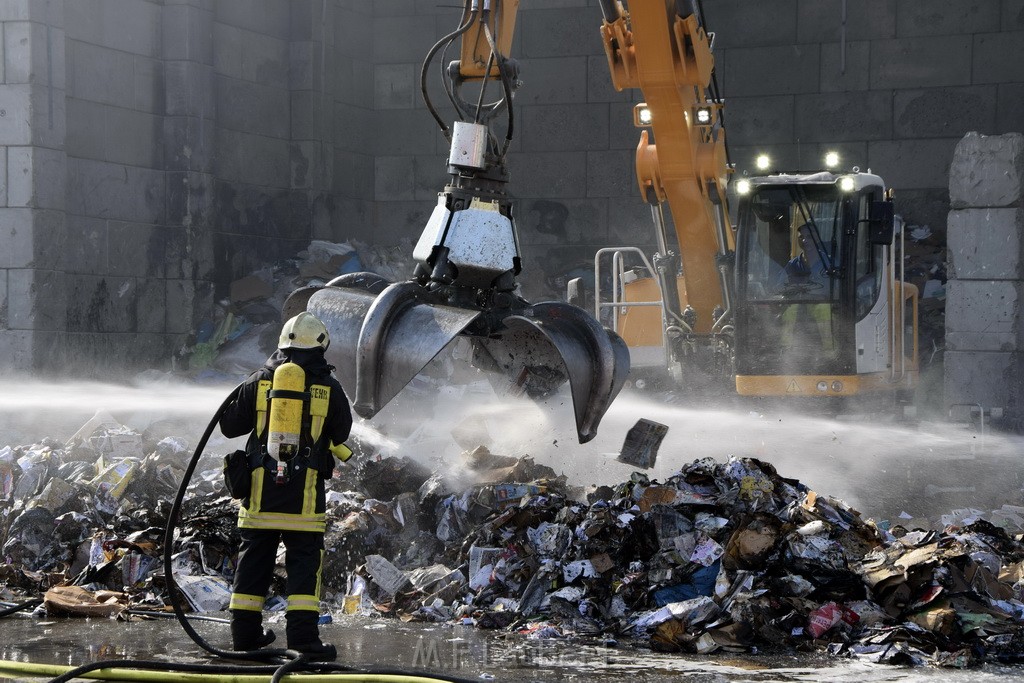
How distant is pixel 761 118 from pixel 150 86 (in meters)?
7.30

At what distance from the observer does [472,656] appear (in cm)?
548

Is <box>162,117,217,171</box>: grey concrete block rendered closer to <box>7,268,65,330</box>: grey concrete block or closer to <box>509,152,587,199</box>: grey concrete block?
<box>7,268,65,330</box>: grey concrete block

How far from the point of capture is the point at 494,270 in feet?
20.3

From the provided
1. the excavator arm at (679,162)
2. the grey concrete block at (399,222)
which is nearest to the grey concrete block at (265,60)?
the grey concrete block at (399,222)

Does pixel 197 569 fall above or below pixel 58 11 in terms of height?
below

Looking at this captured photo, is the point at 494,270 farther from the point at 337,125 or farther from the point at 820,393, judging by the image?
the point at 337,125

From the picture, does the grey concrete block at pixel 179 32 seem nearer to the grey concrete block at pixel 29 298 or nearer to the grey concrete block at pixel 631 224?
the grey concrete block at pixel 29 298

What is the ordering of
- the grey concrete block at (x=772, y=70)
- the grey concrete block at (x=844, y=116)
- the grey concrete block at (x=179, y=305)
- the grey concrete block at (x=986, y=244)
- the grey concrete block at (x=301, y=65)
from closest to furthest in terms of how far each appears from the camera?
1. the grey concrete block at (x=986, y=244)
2. the grey concrete block at (x=179, y=305)
3. the grey concrete block at (x=844, y=116)
4. the grey concrete block at (x=772, y=70)
5. the grey concrete block at (x=301, y=65)

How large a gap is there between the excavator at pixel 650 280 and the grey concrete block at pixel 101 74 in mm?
5368

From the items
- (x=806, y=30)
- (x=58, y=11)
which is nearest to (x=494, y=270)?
(x=58, y=11)

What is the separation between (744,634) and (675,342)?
17.5ft

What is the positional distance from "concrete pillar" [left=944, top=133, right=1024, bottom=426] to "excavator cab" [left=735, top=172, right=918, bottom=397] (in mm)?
1720

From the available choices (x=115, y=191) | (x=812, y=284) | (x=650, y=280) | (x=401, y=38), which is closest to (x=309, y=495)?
(x=812, y=284)

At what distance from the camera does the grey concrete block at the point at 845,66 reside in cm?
1533
